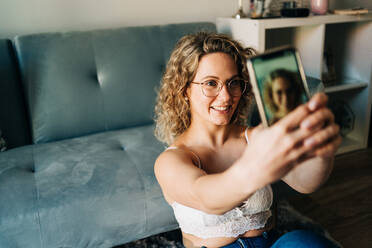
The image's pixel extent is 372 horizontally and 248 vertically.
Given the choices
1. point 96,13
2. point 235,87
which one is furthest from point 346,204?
point 96,13

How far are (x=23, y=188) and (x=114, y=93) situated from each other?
742mm

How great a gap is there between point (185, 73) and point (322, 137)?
503mm

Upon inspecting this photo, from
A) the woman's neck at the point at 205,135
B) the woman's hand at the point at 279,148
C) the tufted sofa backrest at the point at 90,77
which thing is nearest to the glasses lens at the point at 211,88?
the woman's neck at the point at 205,135

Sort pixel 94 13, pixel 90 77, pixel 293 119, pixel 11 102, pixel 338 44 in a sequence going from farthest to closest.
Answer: pixel 338 44 < pixel 94 13 < pixel 90 77 < pixel 11 102 < pixel 293 119

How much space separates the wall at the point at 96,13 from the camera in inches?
76.3

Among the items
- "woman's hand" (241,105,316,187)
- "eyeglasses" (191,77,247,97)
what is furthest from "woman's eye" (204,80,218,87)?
"woman's hand" (241,105,316,187)

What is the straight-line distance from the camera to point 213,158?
98cm

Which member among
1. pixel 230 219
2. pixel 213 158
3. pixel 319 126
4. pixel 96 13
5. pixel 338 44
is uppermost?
pixel 96 13

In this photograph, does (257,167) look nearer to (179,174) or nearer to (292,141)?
(292,141)

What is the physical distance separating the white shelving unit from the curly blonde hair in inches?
43.2

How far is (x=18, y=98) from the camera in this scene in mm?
1729

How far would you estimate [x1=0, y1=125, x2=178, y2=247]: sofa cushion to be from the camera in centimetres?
121

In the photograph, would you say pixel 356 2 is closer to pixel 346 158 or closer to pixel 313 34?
pixel 313 34

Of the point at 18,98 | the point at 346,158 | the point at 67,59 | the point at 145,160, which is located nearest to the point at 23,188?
the point at 145,160
